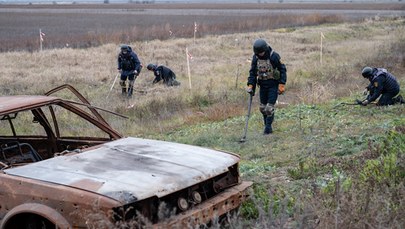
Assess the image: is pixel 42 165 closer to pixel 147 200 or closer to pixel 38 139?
pixel 147 200

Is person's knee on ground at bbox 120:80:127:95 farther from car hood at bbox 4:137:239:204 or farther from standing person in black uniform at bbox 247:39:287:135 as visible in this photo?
car hood at bbox 4:137:239:204

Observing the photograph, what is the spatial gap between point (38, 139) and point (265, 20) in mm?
38231

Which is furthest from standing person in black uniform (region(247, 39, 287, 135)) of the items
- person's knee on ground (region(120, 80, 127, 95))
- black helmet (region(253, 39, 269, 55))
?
person's knee on ground (region(120, 80, 127, 95))

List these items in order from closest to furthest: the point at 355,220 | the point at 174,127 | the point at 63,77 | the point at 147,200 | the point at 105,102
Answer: the point at 355,220
the point at 147,200
the point at 174,127
the point at 105,102
the point at 63,77

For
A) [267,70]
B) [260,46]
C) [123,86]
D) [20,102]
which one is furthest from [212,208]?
[123,86]

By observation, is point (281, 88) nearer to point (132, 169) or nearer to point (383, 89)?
point (383, 89)

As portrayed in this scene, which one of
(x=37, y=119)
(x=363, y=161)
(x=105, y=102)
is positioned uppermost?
(x=37, y=119)

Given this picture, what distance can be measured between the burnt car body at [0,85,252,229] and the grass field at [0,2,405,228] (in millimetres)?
403

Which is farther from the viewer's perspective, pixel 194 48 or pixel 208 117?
pixel 194 48

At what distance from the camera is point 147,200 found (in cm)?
414

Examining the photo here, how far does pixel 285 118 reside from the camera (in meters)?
10.6

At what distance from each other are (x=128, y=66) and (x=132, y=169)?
37.1 feet

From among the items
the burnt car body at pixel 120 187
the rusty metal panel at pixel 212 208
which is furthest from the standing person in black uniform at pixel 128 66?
the rusty metal panel at pixel 212 208

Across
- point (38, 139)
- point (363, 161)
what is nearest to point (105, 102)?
point (38, 139)
